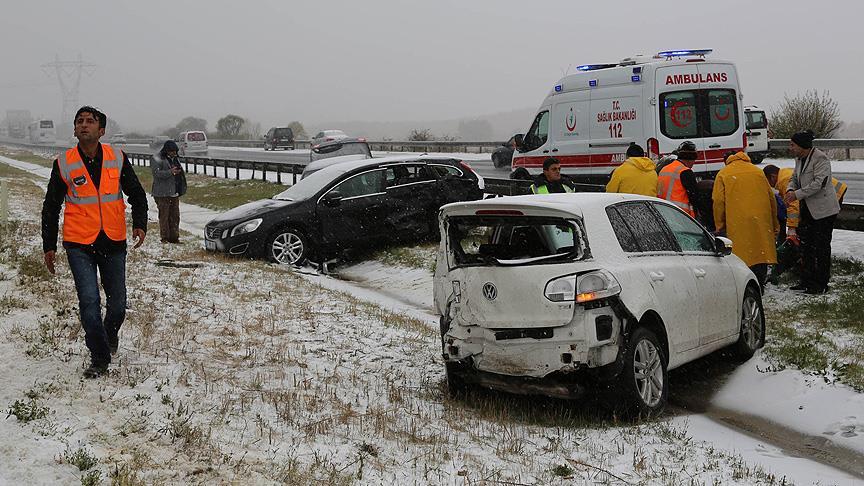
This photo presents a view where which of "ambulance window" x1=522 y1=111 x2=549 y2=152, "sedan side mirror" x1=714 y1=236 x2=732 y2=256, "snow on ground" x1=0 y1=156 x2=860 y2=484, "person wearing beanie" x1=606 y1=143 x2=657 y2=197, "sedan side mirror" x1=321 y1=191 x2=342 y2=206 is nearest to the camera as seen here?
"snow on ground" x1=0 y1=156 x2=860 y2=484

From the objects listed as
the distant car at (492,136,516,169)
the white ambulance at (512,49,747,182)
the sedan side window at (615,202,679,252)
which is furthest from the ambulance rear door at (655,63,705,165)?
the distant car at (492,136,516,169)

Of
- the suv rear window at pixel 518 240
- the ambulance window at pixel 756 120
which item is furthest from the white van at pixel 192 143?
the suv rear window at pixel 518 240

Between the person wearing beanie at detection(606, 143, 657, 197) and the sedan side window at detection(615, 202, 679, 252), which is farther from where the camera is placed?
the person wearing beanie at detection(606, 143, 657, 197)

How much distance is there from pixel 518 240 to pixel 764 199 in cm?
413

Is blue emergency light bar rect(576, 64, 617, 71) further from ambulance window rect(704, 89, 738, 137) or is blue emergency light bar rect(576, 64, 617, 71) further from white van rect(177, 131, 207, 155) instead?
white van rect(177, 131, 207, 155)

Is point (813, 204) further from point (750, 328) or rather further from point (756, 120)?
point (756, 120)

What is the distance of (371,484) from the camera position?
4949mm

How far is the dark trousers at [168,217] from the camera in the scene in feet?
53.5

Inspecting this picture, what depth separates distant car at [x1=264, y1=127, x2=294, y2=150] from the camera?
63094 millimetres

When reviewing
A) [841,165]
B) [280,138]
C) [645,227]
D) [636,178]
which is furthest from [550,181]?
[280,138]

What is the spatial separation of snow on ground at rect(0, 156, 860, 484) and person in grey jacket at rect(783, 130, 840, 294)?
10.0 feet

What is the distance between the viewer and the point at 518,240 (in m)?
6.79

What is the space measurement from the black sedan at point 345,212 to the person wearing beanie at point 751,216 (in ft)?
21.2

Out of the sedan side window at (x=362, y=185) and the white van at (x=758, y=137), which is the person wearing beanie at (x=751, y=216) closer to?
the sedan side window at (x=362, y=185)
